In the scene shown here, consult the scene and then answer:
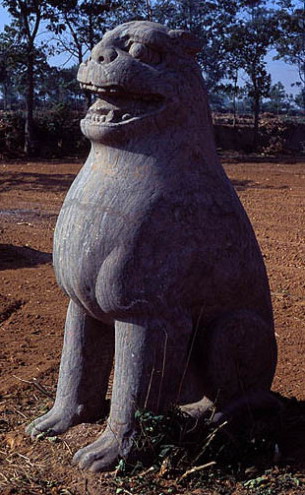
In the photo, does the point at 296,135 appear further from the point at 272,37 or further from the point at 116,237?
the point at 116,237

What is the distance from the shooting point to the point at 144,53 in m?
2.94

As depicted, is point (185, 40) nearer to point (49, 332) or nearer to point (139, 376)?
point (139, 376)

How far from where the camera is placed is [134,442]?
120 inches

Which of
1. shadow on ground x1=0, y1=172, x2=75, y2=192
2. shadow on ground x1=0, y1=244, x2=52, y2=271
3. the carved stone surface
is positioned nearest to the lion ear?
the carved stone surface

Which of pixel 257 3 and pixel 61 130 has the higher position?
pixel 257 3

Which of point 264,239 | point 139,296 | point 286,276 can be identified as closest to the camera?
point 139,296

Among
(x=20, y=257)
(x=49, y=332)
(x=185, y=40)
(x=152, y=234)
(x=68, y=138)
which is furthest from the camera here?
(x=68, y=138)

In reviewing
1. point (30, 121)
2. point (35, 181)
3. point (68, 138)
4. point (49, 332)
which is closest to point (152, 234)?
point (49, 332)

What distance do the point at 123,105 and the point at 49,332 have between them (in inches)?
112

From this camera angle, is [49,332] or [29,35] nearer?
[49,332]

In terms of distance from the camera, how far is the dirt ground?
3.05 meters

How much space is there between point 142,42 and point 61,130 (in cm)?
1783

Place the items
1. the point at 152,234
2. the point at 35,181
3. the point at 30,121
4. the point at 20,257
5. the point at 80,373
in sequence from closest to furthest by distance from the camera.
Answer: the point at 152,234 < the point at 80,373 < the point at 20,257 < the point at 35,181 < the point at 30,121

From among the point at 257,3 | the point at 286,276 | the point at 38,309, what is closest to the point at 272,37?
the point at 257,3
